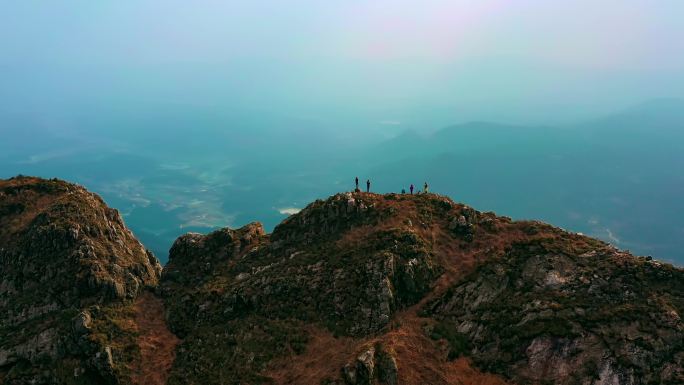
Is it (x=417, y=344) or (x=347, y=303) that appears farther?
(x=347, y=303)

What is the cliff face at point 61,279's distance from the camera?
1602 inches

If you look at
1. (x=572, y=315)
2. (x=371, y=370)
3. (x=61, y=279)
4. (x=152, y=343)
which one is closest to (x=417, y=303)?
(x=371, y=370)

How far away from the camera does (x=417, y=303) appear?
44.0 m

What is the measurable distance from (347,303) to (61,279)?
33.6m

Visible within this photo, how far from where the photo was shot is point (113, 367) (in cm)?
4006

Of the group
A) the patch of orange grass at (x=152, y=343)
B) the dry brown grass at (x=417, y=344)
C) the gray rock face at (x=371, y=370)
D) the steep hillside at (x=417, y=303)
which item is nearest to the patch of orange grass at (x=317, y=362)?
the dry brown grass at (x=417, y=344)

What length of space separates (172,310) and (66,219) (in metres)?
20.2

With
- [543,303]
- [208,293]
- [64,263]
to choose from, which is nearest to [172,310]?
[208,293]

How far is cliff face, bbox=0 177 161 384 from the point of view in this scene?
133 feet

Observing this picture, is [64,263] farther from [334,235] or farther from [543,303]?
[543,303]

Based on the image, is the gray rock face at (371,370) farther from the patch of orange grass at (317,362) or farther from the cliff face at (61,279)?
the cliff face at (61,279)

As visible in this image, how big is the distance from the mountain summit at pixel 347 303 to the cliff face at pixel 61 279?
0.18 m

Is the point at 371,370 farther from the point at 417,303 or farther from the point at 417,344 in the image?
the point at 417,303

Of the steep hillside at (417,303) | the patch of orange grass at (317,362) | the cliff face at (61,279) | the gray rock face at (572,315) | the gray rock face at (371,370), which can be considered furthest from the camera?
the cliff face at (61,279)
